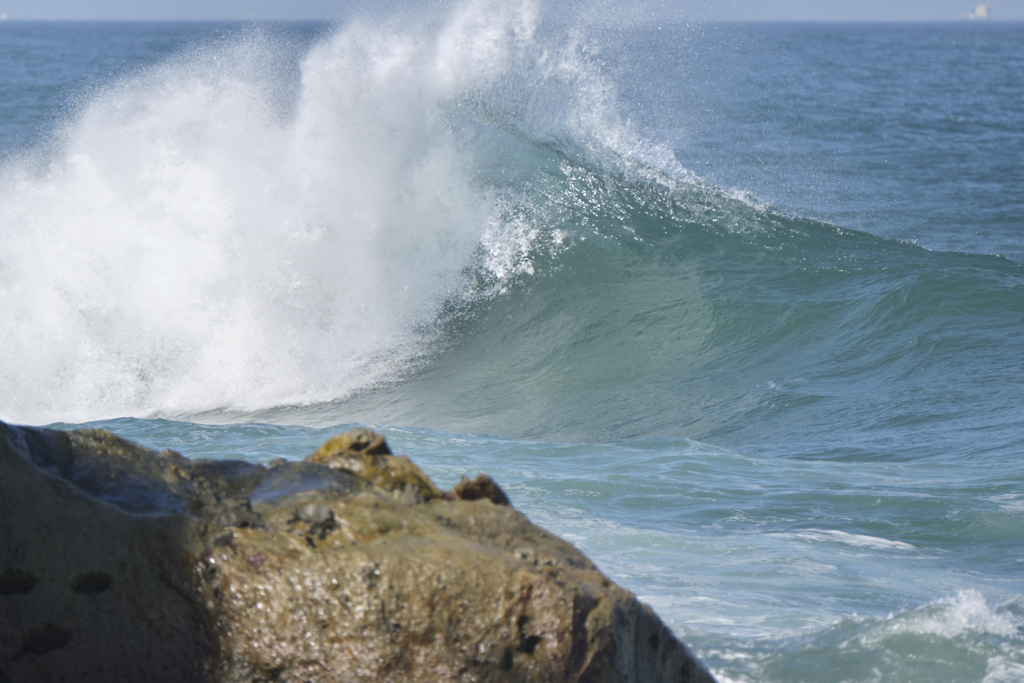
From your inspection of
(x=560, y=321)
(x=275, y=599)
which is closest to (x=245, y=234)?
(x=560, y=321)

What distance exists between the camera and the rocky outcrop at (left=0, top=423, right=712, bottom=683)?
2059 mm

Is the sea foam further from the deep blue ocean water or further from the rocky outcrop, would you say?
the rocky outcrop

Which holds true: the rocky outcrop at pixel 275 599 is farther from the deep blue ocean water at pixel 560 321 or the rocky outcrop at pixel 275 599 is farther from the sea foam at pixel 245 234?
the sea foam at pixel 245 234

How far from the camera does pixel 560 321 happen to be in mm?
10375

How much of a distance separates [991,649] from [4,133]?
26.5 m

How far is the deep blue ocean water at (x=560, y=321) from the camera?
445 centimetres

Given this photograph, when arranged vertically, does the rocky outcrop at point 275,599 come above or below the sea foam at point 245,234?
below

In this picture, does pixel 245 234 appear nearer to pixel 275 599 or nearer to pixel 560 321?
pixel 560 321

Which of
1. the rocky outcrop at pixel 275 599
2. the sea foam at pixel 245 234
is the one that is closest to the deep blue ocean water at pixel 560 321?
the sea foam at pixel 245 234

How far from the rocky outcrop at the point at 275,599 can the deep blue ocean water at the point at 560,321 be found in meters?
1.33

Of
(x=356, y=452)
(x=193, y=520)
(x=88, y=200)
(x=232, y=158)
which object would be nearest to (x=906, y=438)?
(x=356, y=452)

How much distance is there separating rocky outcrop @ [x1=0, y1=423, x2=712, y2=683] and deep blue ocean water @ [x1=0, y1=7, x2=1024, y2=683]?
4.37ft

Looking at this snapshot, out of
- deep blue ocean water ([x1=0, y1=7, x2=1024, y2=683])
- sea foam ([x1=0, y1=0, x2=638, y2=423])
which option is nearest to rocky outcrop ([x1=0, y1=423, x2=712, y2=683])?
deep blue ocean water ([x1=0, y1=7, x2=1024, y2=683])

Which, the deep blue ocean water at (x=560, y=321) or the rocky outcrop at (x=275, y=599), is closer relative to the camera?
the rocky outcrop at (x=275, y=599)
